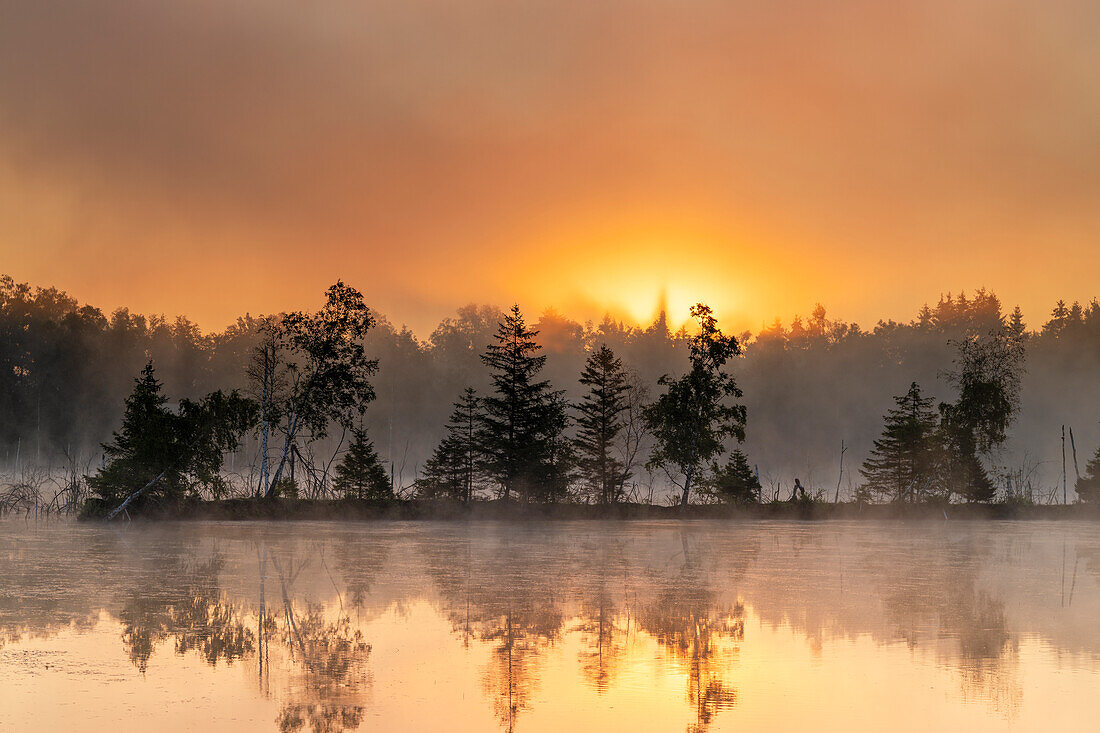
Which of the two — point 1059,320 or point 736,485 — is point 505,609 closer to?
point 736,485

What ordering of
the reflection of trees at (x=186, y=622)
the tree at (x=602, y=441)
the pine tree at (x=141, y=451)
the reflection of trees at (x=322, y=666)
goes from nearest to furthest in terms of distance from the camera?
1. the reflection of trees at (x=322, y=666)
2. the reflection of trees at (x=186, y=622)
3. the pine tree at (x=141, y=451)
4. the tree at (x=602, y=441)

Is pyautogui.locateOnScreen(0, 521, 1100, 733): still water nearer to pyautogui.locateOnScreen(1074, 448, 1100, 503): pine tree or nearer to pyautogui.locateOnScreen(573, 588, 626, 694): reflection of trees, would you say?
pyautogui.locateOnScreen(573, 588, 626, 694): reflection of trees

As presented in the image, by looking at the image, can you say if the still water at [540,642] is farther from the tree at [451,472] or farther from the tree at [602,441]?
the tree at [602,441]

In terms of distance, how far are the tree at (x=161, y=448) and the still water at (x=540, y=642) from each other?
14.6 meters

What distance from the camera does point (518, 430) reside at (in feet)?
198

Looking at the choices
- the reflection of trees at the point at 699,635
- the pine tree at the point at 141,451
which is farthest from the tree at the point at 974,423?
the reflection of trees at the point at 699,635

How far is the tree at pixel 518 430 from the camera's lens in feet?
191

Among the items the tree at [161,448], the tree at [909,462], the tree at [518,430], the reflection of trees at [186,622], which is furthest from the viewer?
the tree at [909,462]

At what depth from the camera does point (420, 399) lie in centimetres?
15375

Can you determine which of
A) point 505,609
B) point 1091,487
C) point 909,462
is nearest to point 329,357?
point 909,462

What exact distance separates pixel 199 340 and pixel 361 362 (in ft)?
344

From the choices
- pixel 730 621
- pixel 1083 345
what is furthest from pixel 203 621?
pixel 1083 345

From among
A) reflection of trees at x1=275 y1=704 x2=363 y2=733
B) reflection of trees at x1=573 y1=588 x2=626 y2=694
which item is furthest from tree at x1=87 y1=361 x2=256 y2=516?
reflection of trees at x1=275 y1=704 x2=363 y2=733

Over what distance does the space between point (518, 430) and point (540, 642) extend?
44.8 meters
